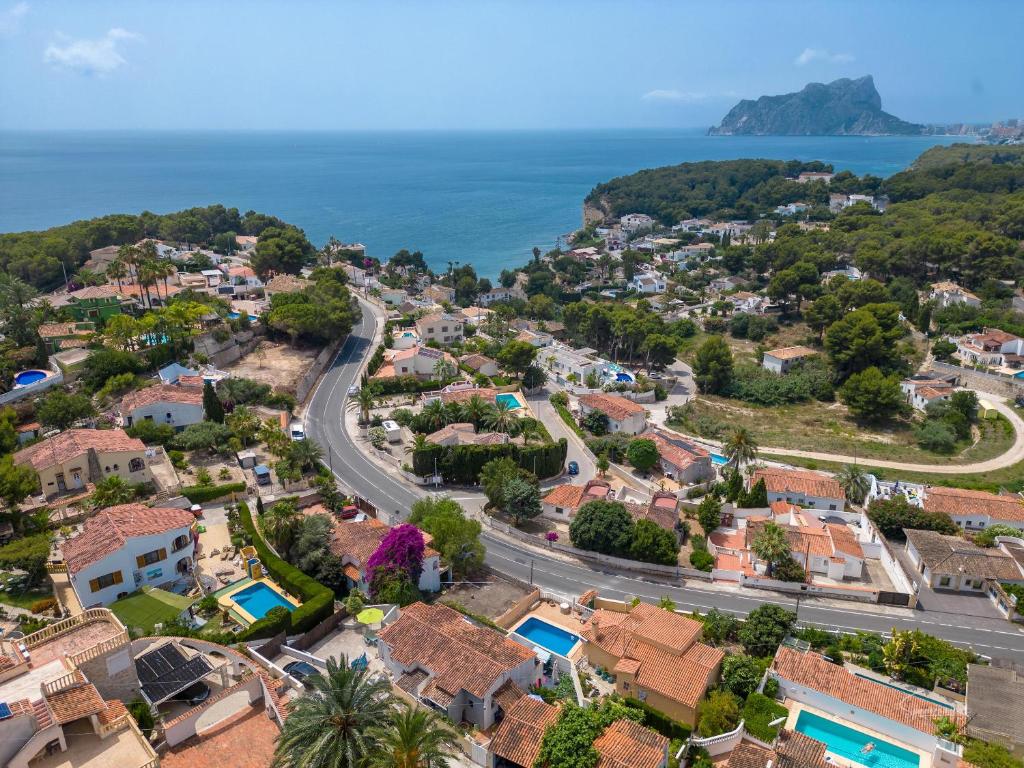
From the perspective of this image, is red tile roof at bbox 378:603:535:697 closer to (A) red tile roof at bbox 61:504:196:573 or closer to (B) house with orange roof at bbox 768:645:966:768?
(B) house with orange roof at bbox 768:645:966:768

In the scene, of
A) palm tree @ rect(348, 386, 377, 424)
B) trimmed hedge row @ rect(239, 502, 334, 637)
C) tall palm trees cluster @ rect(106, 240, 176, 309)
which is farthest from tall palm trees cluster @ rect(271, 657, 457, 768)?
tall palm trees cluster @ rect(106, 240, 176, 309)

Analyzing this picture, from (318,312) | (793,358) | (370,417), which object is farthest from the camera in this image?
(793,358)

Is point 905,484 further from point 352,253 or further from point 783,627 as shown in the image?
point 352,253

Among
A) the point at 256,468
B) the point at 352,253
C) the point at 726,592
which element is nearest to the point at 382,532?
the point at 256,468

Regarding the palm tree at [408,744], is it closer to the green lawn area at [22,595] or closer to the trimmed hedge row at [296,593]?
the trimmed hedge row at [296,593]

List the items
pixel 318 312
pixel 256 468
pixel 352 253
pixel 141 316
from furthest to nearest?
pixel 352 253 < pixel 318 312 < pixel 141 316 < pixel 256 468

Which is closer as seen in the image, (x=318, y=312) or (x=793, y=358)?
(x=318, y=312)

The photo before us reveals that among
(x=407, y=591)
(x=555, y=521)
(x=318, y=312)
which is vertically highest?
(x=318, y=312)

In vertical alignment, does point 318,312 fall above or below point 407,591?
Result: above

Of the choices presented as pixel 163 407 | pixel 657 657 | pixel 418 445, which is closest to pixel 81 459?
pixel 163 407

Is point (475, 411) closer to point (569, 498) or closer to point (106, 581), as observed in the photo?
point (569, 498)
